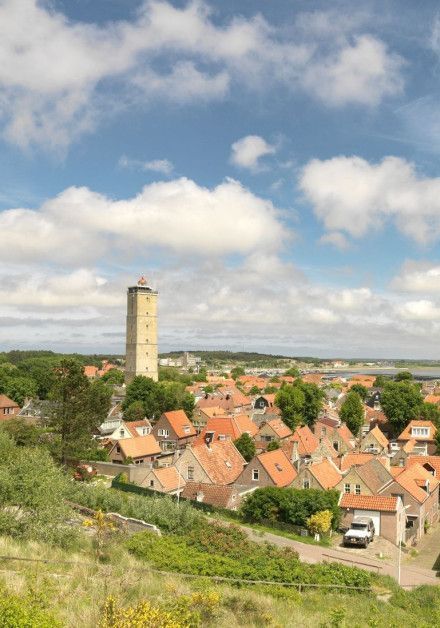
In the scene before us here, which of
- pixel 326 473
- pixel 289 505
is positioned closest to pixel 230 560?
pixel 289 505

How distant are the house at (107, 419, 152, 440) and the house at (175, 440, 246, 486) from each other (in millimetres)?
17242

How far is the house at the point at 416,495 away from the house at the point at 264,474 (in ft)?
26.2

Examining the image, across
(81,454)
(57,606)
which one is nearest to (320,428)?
(81,454)

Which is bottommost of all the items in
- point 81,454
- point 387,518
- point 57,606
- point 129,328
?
point 387,518

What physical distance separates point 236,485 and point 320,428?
94.1 ft

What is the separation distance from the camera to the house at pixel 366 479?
41219 mm

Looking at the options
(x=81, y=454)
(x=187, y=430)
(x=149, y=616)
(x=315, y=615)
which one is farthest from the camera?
(x=187, y=430)

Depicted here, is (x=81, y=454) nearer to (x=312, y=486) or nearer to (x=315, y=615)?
(x=312, y=486)

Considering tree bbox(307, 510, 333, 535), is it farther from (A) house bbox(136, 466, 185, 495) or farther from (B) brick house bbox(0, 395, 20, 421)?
(B) brick house bbox(0, 395, 20, 421)

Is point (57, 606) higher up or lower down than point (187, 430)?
higher up

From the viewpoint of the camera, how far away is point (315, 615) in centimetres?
1522

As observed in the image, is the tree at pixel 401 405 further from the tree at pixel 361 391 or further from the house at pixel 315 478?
the house at pixel 315 478

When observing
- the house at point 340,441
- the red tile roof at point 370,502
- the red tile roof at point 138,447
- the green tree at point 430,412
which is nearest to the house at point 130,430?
the red tile roof at point 138,447

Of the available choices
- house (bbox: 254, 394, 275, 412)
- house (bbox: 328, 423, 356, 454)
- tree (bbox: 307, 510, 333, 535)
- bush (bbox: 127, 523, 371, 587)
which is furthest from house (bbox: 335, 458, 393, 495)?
house (bbox: 254, 394, 275, 412)
